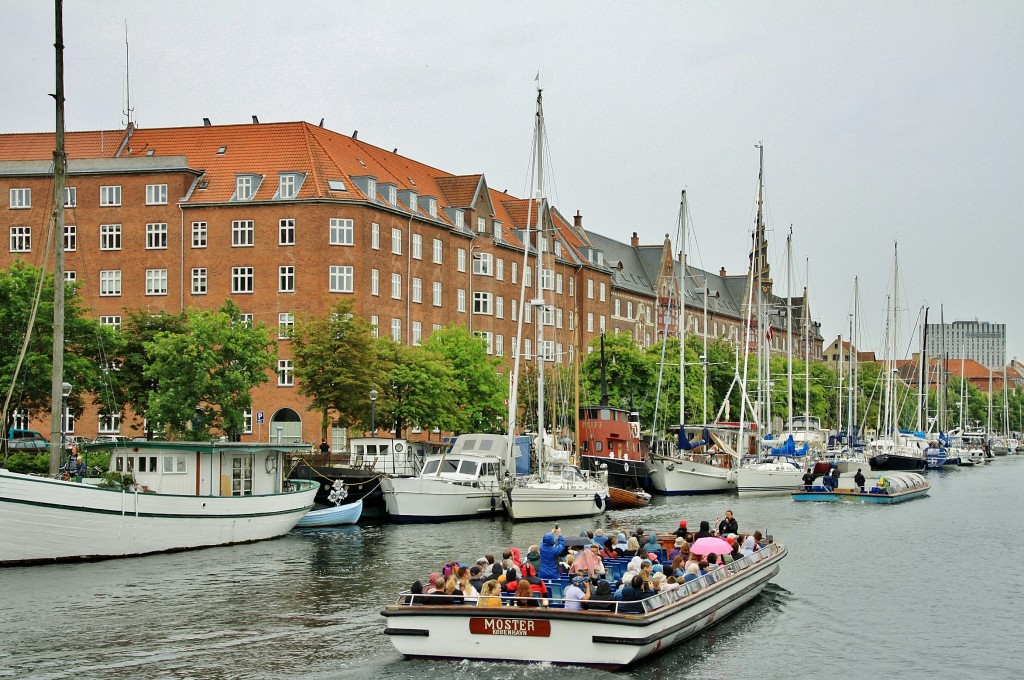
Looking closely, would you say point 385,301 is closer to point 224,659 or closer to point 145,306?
point 145,306

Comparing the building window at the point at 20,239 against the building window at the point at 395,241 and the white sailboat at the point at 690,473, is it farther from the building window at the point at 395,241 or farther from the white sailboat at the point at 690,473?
the white sailboat at the point at 690,473

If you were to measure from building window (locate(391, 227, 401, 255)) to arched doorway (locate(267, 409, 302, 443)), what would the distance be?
1375 centimetres

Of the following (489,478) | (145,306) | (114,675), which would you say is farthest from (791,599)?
(145,306)

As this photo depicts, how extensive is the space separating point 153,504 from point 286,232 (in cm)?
4297

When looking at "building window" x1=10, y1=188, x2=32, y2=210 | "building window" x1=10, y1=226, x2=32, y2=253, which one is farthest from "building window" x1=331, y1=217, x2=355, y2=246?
"building window" x1=10, y1=188, x2=32, y2=210

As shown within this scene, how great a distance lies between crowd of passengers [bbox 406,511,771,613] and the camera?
26.5 meters

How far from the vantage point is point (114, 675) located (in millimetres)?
25812

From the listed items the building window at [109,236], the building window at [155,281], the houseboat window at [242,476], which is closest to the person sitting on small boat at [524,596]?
the houseboat window at [242,476]

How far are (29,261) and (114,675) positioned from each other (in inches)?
2630

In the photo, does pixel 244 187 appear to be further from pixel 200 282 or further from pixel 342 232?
pixel 342 232

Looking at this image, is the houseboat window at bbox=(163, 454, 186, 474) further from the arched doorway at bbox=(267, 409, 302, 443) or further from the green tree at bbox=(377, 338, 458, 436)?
the arched doorway at bbox=(267, 409, 302, 443)

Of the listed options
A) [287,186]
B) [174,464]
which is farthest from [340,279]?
[174,464]

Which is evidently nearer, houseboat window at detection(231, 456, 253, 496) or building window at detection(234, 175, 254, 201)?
houseboat window at detection(231, 456, 253, 496)

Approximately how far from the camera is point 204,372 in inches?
2445
